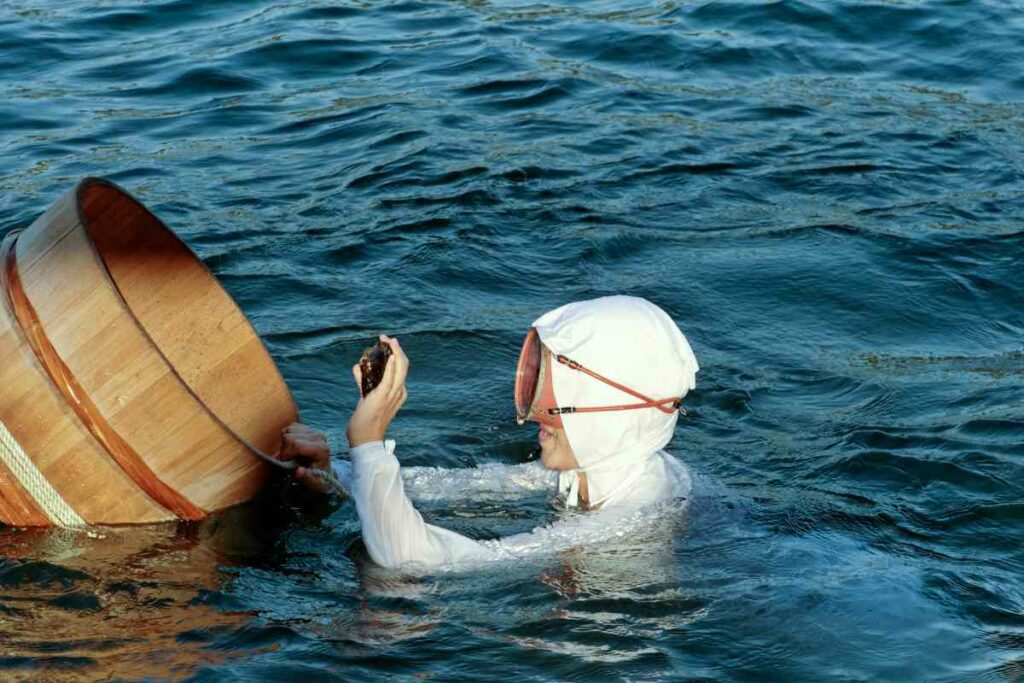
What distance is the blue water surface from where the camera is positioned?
192 inches

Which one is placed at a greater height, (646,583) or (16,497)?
(16,497)

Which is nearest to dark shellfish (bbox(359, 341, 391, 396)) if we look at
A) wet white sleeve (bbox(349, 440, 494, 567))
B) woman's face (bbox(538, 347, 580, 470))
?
wet white sleeve (bbox(349, 440, 494, 567))

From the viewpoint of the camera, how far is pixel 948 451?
662cm

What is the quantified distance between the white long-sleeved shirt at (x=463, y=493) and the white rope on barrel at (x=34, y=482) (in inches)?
38.7

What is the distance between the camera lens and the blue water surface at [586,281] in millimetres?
4871

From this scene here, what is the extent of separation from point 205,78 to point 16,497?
8.51 metres

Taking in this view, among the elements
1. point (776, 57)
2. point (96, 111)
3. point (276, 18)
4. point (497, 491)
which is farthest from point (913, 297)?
point (276, 18)

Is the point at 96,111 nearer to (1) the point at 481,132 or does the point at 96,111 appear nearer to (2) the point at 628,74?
(1) the point at 481,132

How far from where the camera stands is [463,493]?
5.93 meters

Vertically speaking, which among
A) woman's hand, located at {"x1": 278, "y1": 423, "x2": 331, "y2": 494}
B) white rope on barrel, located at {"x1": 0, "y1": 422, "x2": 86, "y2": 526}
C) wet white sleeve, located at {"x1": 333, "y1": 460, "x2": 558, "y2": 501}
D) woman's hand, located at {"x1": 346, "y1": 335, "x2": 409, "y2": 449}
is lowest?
wet white sleeve, located at {"x1": 333, "y1": 460, "x2": 558, "y2": 501}

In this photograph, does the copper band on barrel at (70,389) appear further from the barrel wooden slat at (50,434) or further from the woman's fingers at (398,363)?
the woman's fingers at (398,363)

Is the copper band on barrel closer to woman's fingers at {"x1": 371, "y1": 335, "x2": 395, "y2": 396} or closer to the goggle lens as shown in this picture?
woman's fingers at {"x1": 371, "y1": 335, "x2": 395, "y2": 396}

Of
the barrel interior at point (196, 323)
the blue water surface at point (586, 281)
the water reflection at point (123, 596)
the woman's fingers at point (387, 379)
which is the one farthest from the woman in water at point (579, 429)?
the barrel interior at point (196, 323)

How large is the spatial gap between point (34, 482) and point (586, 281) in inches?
175
